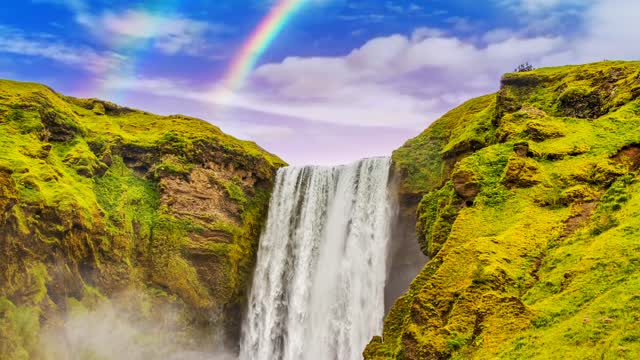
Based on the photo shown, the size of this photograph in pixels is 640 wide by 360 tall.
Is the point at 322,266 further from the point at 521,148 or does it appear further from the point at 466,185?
the point at 521,148

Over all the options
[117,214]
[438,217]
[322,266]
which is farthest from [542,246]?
[117,214]

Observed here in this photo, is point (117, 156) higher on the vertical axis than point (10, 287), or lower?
higher

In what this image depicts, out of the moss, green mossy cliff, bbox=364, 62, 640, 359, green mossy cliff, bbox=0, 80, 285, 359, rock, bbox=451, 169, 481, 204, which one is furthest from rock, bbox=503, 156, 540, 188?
green mossy cliff, bbox=0, 80, 285, 359

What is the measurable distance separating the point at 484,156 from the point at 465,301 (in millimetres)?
8841

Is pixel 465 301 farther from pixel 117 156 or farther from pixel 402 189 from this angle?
pixel 117 156

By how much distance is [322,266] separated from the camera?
41.7m

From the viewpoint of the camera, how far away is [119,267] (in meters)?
39.2

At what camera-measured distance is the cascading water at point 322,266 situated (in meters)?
38.0

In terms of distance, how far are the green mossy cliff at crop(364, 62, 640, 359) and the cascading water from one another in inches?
509

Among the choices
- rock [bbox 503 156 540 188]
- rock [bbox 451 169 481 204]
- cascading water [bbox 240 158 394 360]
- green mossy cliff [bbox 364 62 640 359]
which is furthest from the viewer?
cascading water [bbox 240 158 394 360]

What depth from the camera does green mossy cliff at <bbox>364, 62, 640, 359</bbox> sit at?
1138cm

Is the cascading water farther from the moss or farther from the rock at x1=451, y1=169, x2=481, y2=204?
the rock at x1=451, y1=169, x2=481, y2=204

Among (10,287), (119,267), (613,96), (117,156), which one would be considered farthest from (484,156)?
(117,156)

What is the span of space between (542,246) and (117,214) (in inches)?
1339
